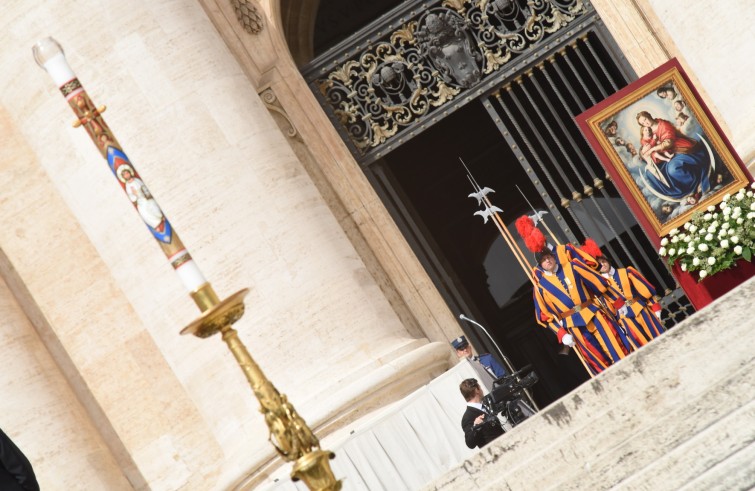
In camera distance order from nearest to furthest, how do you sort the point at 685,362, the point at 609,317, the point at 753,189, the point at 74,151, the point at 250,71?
the point at 685,362 < the point at 753,189 < the point at 609,317 < the point at 74,151 < the point at 250,71

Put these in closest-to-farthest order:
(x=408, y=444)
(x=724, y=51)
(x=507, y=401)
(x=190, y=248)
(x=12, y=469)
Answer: (x=12, y=469)
(x=507, y=401)
(x=408, y=444)
(x=724, y=51)
(x=190, y=248)

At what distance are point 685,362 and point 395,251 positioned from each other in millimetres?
5051

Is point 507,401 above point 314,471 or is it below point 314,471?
below

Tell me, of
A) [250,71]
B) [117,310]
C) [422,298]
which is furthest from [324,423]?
[250,71]

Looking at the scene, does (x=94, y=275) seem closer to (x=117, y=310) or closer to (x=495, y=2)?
(x=117, y=310)

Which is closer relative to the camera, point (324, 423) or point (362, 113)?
point (324, 423)

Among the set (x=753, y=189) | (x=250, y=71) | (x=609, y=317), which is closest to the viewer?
(x=753, y=189)

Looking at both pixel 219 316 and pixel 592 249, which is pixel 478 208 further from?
pixel 219 316

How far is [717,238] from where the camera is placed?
9.27 meters

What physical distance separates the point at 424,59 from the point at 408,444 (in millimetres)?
3637

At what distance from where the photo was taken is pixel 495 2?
11.4 metres

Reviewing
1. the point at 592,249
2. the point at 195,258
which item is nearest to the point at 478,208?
the point at 592,249

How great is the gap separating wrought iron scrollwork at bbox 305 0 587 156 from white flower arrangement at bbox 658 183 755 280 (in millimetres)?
2585

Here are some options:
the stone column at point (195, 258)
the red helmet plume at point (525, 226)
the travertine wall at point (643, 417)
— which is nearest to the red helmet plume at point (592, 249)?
the red helmet plume at point (525, 226)
